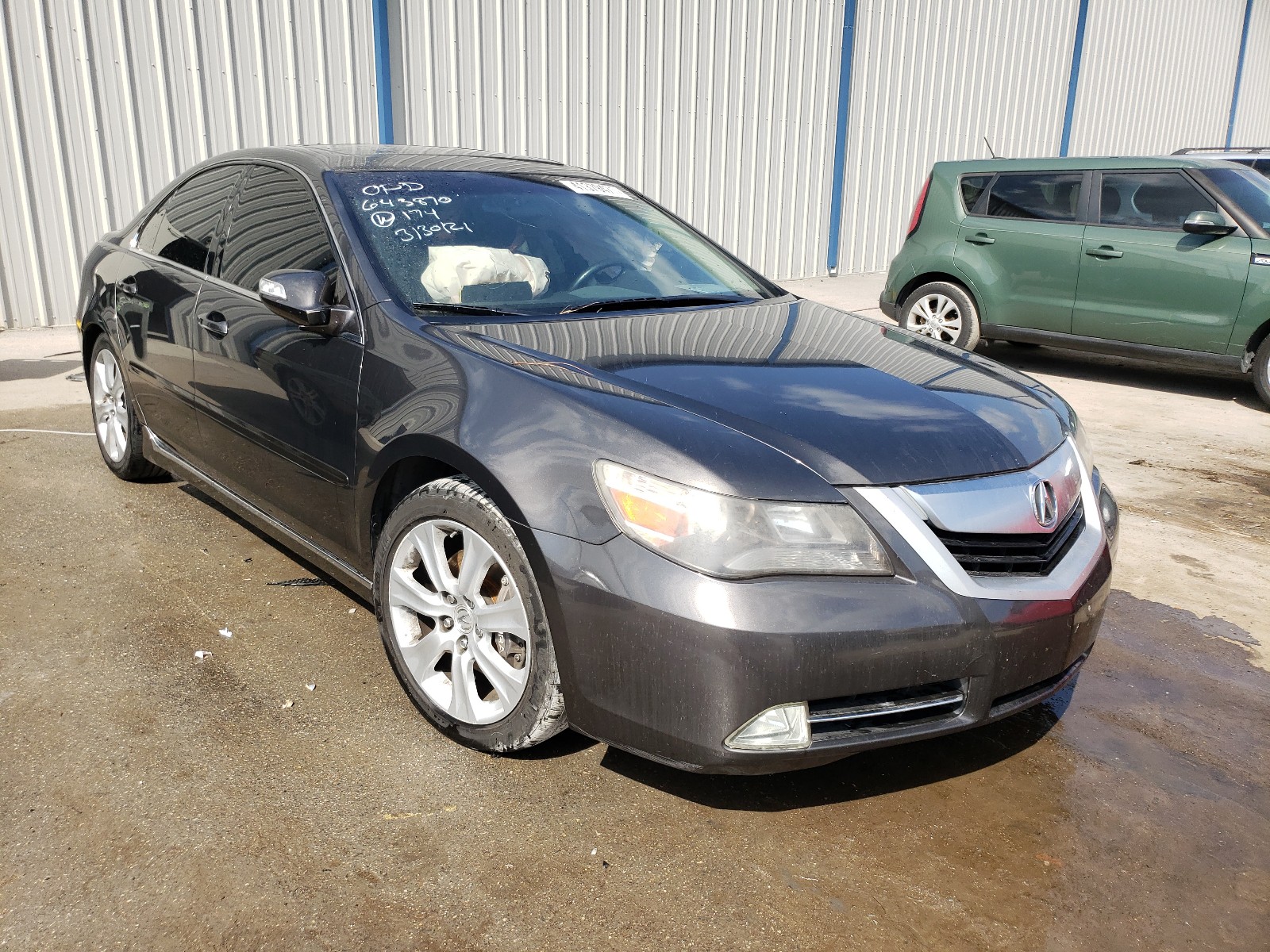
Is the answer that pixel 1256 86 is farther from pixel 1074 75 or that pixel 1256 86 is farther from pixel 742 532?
pixel 742 532

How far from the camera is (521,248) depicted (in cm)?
336

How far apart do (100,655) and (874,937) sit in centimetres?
237

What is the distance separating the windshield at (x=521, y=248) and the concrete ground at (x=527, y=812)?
1.17 metres

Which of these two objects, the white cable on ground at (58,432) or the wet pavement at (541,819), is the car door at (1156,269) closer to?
the wet pavement at (541,819)

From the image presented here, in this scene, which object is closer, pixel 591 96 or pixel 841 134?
pixel 591 96

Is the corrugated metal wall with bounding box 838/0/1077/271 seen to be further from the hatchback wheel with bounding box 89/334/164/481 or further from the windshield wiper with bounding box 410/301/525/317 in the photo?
the windshield wiper with bounding box 410/301/525/317

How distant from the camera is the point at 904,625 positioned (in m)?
A: 2.18

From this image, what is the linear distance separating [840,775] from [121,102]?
746cm

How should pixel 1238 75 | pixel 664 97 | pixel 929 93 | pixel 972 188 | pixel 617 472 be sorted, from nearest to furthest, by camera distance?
pixel 617 472
pixel 972 188
pixel 664 97
pixel 929 93
pixel 1238 75

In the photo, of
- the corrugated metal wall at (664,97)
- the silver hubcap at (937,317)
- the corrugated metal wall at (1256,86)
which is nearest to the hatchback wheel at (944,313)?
the silver hubcap at (937,317)

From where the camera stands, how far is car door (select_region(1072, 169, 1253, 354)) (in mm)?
7094

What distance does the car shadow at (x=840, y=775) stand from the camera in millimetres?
2584

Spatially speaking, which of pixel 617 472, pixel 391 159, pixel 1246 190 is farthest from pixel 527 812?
pixel 1246 190

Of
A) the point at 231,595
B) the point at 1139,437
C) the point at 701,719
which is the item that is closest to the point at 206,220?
the point at 231,595
